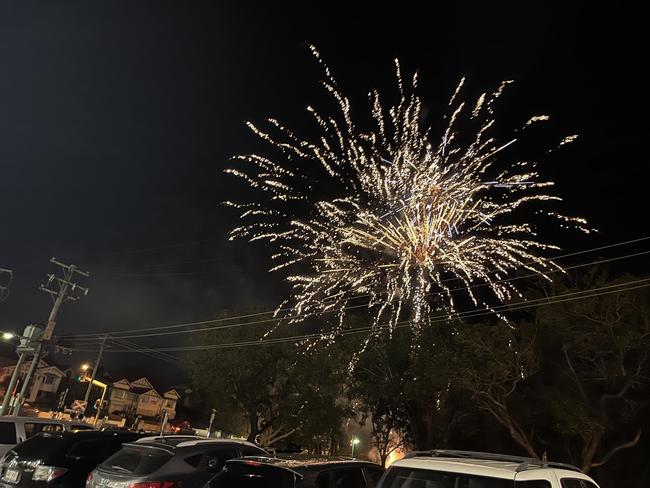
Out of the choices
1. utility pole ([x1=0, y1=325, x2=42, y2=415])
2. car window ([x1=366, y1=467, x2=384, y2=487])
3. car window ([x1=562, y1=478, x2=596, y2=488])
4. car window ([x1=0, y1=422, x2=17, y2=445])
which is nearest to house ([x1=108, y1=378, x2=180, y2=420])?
utility pole ([x1=0, y1=325, x2=42, y2=415])

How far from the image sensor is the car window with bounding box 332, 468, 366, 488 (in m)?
6.17

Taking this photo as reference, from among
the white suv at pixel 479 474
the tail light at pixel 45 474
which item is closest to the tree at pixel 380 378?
the tail light at pixel 45 474

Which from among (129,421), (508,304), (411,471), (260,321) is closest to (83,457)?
(411,471)

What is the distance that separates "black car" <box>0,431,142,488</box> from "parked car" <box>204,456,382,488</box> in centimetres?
404

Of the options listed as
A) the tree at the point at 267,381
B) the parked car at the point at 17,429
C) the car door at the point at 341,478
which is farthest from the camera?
the tree at the point at 267,381

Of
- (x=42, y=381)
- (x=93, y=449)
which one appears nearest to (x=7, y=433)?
(x=93, y=449)

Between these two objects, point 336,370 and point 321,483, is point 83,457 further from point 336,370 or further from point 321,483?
point 336,370

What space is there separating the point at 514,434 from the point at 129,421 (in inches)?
1979

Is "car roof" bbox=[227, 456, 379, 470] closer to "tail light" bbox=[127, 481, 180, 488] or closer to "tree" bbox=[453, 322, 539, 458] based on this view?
"tail light" bbox=[127, 481, 180, 488]

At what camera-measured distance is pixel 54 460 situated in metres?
8.37

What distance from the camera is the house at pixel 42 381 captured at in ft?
178

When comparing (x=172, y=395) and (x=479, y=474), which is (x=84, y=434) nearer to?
(x=479, y=474)

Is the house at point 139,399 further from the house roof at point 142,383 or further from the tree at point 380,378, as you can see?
the tree at point 380,378

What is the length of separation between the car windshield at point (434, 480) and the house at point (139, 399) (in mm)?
61691
